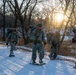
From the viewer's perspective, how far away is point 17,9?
3431 cm

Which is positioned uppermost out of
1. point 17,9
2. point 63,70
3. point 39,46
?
point 17,9

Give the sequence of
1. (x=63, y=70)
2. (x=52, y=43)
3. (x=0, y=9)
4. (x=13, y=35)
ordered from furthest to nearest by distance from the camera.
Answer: (x=0, y=9), (x=13, y=35), (x=52, y=43), (x=63, y=70)

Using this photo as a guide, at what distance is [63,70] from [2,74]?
2.90 meters

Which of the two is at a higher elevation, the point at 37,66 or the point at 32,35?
the point at 32,35

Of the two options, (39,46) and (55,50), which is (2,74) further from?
(55,50)

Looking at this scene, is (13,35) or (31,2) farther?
(31,2)

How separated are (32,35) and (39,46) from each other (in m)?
0.66

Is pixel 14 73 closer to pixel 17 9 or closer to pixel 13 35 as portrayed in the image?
pixel 13 35

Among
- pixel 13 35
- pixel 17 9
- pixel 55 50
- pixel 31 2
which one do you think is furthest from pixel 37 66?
pixel 31 2

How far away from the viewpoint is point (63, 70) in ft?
41.4

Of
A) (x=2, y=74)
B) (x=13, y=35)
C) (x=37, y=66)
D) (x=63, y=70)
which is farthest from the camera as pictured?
(x=13, y=35)

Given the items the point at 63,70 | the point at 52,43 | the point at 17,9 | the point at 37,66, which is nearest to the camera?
the point at 63,70

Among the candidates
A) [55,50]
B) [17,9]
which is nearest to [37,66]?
[55,50]

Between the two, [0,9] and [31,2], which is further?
[0,9]
